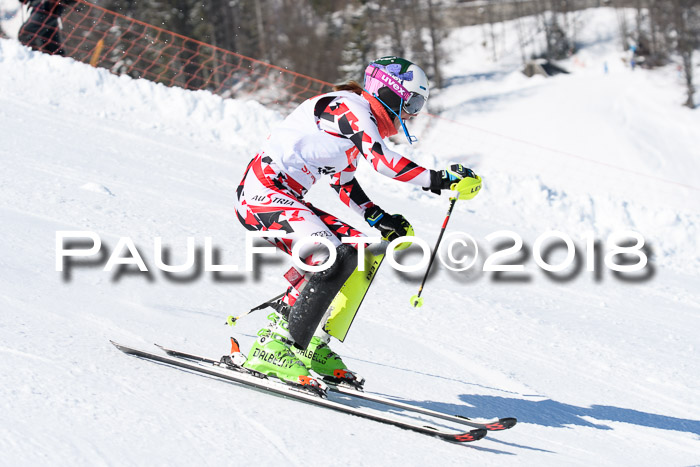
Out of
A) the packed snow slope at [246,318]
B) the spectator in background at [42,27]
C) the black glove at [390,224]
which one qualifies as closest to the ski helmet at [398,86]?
the black glove at [390,224]

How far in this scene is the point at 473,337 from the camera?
5570 mm

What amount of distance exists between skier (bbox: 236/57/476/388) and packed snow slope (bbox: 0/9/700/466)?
33 centimetres

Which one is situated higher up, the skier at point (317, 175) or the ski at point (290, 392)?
the skier at point (317, 175)

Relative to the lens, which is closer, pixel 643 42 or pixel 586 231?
pixel 586 231

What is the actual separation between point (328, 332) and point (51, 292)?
1.80 meters

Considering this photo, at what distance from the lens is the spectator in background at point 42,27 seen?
12375 millimetres

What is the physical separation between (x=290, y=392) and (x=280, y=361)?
188mm

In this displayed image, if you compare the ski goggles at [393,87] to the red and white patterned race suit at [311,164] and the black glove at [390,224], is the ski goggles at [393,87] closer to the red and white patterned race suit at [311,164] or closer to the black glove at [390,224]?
the red and white patterned race suit at [311,164]

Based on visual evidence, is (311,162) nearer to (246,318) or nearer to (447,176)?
(447,176)

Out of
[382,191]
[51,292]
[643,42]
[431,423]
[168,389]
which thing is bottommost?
[431,423]

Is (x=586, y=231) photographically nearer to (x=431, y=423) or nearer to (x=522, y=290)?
(x=522, y=290)

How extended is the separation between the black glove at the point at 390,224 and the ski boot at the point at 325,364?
60 cm

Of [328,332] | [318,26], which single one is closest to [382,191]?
[328,332]

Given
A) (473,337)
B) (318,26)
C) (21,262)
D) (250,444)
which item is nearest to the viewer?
(250,444)
